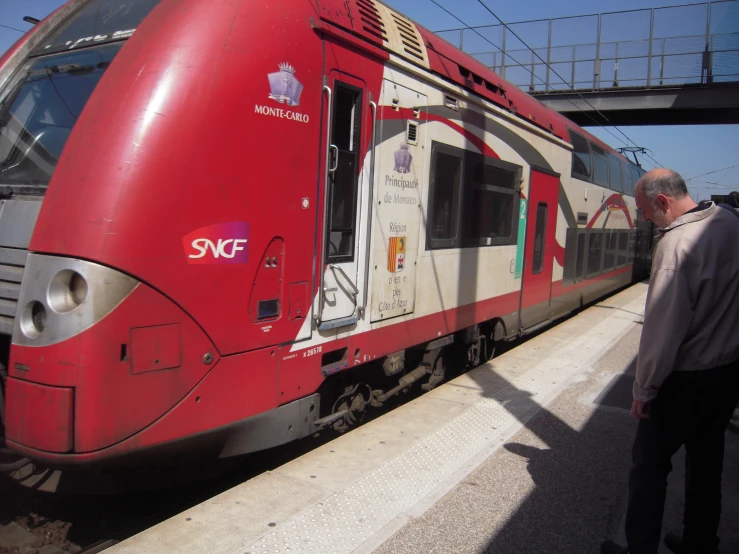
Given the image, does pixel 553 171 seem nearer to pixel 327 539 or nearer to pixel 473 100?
pixel 473 100

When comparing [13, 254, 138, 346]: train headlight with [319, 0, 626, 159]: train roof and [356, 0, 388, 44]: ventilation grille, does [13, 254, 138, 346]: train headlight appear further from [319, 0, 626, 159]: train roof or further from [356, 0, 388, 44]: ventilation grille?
[356, 0, 388, 44]: ventilation grille

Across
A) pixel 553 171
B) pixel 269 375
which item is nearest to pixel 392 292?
pixel 269 375

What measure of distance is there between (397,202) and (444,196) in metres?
0.91

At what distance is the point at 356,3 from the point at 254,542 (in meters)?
3.48

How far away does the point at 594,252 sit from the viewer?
37.2 feet

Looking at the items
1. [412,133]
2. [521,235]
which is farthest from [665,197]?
[521,235]

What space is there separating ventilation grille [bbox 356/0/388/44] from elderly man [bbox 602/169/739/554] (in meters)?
2.22

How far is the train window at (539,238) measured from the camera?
813 cm

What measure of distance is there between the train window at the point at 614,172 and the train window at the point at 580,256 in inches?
96.3

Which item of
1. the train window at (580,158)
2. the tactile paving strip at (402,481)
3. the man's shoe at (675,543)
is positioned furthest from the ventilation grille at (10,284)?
the train window at (580,158)

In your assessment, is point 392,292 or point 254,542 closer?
point 254,542

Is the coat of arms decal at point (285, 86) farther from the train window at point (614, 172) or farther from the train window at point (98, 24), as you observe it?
the train window at point (614, 172)

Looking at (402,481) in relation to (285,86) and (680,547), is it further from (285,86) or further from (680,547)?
(285,86)

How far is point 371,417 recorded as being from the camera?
18.8 ft
